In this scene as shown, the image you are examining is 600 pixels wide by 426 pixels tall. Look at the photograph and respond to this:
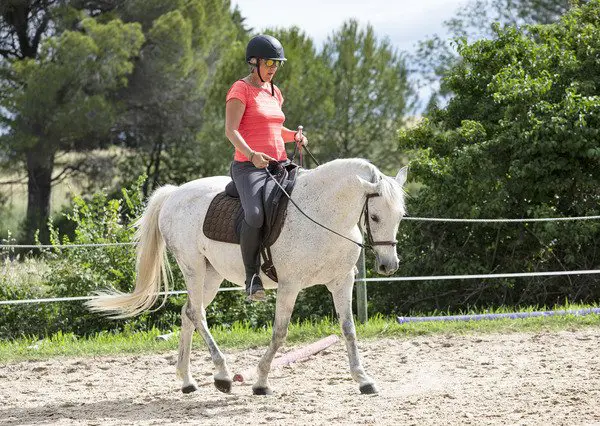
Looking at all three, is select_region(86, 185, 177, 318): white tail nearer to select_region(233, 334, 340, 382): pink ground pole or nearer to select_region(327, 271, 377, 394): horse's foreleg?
select_region(233, 334, 340, 382): pink ground pole

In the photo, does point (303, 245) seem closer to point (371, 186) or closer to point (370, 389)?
point (371, 186)

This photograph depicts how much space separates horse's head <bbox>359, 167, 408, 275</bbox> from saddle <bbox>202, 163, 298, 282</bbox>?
2.28ft

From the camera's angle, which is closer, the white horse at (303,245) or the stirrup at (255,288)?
the white horse at (303,245)

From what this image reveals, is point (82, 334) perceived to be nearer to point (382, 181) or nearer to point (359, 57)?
point (382, 181)

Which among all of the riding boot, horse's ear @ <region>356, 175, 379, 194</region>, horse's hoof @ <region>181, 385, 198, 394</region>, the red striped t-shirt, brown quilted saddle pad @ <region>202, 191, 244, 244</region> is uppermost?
the red striped t-shirt

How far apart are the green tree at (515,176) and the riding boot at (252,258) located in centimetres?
662

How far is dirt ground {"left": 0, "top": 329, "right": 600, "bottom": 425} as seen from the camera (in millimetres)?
5703

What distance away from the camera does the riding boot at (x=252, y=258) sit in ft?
20.5

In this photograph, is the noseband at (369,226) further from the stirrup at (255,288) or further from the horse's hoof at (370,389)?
the horse's hoof at (370,389)

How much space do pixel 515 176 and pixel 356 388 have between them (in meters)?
6.40

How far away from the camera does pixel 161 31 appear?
28.7 metres

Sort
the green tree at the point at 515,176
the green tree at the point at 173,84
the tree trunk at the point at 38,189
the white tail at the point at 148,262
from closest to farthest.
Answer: the white tail at the point at 148,262 → the green tree at the point at 515,176 → the tree trunk at the point at 38,189 → the green tree at the point at 173,84

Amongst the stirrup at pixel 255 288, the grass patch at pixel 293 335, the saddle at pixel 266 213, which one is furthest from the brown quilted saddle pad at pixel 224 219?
the grass patch at pixel 293 335

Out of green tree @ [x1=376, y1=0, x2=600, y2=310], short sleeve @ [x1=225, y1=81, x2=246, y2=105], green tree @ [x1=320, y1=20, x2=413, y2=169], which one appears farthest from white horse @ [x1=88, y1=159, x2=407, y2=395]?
green tree @ [x1=320, y1=20, x2=413, y2=169]
